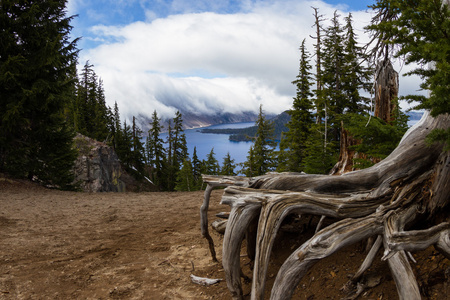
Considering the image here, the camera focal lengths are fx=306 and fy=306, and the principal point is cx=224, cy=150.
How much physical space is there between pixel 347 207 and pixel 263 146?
28.3 m

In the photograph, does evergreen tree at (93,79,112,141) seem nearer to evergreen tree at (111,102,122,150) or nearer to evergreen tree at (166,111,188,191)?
evergreen tree at (111,102,122,150)

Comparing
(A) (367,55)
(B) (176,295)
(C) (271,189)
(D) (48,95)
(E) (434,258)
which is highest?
(D) (48,95)

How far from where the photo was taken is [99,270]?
5.44 meters

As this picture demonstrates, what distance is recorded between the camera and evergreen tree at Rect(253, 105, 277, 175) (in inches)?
1233

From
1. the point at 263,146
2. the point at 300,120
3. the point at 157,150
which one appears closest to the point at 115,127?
the point at 157,150

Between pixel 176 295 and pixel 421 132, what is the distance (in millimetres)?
4203

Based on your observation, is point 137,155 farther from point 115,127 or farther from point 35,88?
point 35,88

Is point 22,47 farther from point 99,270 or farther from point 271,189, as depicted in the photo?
point 271,189

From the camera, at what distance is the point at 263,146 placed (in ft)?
105

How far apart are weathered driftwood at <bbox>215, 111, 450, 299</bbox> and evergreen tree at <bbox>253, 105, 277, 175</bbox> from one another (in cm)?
2671

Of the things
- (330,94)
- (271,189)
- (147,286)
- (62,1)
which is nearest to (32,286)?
(147,286)

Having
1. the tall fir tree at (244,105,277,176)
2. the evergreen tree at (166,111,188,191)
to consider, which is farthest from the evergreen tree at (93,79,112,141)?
the tall fir tree at (244,105,277,176)

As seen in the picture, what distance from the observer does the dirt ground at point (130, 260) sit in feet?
12.3

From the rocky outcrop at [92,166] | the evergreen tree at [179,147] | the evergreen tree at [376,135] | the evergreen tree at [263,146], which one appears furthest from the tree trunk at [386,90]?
the evergreen tree at [179,147]
